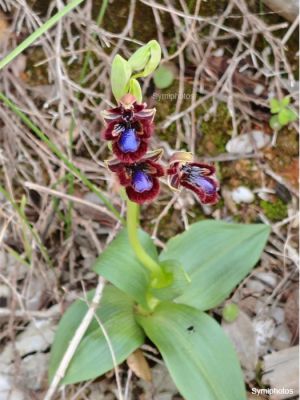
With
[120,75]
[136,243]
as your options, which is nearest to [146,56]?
[120,75]

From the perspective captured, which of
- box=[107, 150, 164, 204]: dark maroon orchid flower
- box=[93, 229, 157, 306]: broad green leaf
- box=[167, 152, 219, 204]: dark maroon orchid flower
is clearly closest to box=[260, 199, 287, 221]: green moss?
box=[93, 229, 157, 306]: broad green leaf

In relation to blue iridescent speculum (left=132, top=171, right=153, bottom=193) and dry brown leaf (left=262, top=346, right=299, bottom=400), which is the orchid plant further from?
dry brown leaf (left=262, top=346, right=299, bottom=400)

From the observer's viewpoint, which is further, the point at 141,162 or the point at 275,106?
the point at 275,106

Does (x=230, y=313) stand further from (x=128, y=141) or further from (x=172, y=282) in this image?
(x=128, y=141)

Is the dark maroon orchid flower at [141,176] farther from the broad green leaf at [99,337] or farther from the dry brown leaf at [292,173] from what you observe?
the dry brown leaf at [292,173]

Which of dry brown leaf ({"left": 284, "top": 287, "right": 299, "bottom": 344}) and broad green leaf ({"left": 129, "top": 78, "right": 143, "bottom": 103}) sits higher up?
broad green leaf ({"left": 129, "top": 78, "right": 143, "bottom": 103})

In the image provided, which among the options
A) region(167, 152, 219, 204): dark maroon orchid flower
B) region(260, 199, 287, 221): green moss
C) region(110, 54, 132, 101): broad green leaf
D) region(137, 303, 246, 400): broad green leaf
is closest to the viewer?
region(110, 54, 132, 101): broad green leaf

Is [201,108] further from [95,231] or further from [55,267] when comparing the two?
[55,267]

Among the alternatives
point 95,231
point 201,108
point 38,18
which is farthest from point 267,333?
point 38,18
